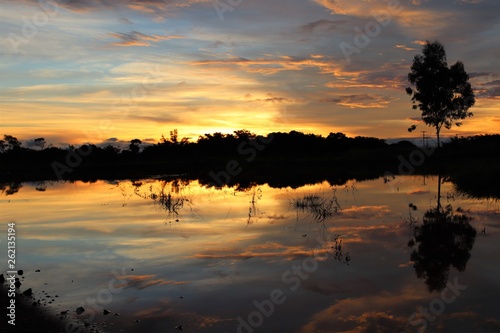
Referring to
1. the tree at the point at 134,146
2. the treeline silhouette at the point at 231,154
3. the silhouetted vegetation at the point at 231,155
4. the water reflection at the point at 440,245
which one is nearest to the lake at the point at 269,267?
the water reflection at the point at 440,245

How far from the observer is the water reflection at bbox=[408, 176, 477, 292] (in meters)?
8.24

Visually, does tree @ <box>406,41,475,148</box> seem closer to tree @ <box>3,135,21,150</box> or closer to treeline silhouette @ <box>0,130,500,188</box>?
treeline silhouette @ <box>0,130,500,188</box>

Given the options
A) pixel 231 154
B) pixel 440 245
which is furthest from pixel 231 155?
pixel 440 245

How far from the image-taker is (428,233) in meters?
11.6

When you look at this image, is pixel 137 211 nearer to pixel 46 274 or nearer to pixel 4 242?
pixel 4 242

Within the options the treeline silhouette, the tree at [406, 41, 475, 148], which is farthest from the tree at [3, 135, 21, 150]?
the tree at [406, 41, 475, 148]

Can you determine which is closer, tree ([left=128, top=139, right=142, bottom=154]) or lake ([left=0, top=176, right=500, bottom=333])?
lake ([left=0, top=176, right=500, bottom=333])

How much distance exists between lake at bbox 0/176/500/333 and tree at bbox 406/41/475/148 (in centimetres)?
3663

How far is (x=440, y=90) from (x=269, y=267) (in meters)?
47.9

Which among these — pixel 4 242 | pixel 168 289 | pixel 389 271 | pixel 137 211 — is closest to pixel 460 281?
pixel 389 271

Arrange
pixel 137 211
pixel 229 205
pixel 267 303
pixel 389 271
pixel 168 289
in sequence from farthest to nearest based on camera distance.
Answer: pixel 229 205, pixel 137 211, pixel 389 271, pixel 168 289, pixel 267 303

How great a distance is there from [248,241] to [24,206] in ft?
41.4

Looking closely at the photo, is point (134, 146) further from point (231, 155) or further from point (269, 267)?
point (269, 267)

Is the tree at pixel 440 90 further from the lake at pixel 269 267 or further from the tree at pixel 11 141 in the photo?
the tree at pixel 11 141
